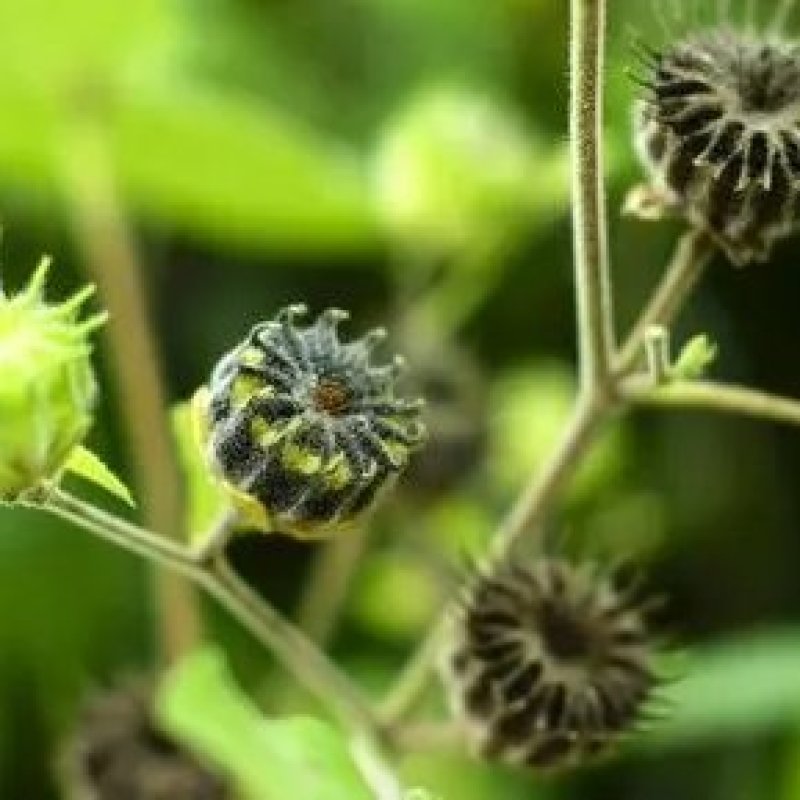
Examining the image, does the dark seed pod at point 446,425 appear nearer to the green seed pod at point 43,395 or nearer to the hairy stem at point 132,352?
the hairy stem at point 132,352

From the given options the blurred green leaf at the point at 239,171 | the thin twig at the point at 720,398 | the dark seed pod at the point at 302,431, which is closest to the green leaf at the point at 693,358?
the thin twig at the point at 720,398

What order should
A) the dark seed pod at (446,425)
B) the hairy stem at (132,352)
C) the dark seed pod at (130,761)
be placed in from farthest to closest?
the dark seed pod at (446,425) < the hairy stem at (132,352) < the dark seed pod at (130,761)

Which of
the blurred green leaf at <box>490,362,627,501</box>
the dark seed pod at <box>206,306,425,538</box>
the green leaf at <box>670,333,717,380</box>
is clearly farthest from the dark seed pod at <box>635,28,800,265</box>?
the blurred green leaf at <box>490,362,627,501</box>

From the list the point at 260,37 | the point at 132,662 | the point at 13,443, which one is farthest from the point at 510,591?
the point at 260,37

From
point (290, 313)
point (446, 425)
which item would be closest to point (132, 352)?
point (446, 425)

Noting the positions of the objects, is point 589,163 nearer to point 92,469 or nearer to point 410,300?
point 92,469

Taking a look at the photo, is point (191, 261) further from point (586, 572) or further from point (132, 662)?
point (586, 572)

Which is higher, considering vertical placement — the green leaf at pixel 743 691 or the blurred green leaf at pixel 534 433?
the blurred green leaf at pixel 534 433
